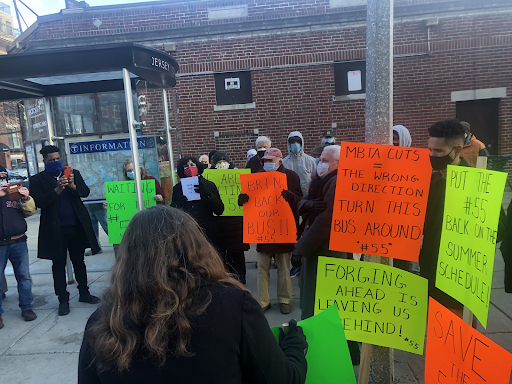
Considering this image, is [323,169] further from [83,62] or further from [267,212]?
[83,62]

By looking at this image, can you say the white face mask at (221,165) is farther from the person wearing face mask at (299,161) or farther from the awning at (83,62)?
the awning at (83,62)

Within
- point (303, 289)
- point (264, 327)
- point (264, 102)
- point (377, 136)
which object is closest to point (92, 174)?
point (303, 289)

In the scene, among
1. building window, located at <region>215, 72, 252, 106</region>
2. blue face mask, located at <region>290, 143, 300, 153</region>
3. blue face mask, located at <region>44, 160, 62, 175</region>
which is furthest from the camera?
building window, located at <region>215, 72, 252, 106</region>

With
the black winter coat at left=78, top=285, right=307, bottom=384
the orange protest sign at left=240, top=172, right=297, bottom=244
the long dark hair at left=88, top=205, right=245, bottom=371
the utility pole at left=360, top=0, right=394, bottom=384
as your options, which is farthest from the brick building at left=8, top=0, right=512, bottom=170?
the black winter coat at left=78, top=285, right=307, bottom=384

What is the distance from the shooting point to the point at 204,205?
157 inches

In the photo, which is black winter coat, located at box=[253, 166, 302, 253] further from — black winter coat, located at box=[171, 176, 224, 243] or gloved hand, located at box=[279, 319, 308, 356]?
gloved hand, located at box=[279, 319, 308, 356]

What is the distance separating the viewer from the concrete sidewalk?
306 cm

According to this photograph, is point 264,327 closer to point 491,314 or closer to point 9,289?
point 491,314

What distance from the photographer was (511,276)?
2.91 meters

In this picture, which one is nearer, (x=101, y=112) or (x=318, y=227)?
(x=318, y=227)

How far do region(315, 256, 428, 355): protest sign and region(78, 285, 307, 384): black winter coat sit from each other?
90 centimetres

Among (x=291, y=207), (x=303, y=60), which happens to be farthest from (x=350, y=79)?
(x=291, y=207)

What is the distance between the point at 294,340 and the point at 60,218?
369cm

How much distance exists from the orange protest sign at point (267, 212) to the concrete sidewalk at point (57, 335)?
3.16ft
